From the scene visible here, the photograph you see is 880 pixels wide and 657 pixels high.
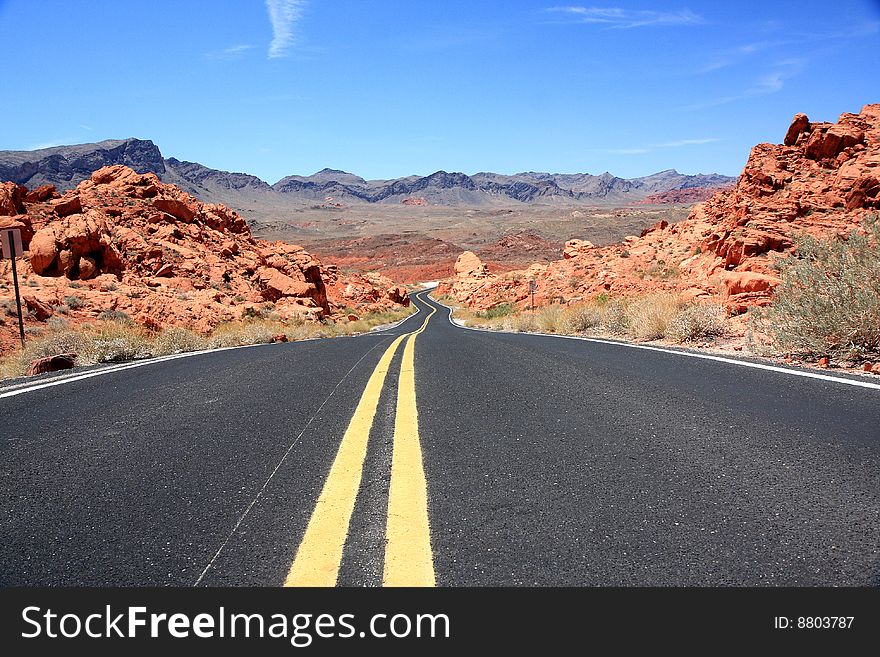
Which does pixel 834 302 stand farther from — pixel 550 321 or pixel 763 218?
pixel 763 218

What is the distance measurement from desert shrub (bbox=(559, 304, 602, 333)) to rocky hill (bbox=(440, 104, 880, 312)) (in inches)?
122

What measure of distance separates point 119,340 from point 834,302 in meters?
12.7

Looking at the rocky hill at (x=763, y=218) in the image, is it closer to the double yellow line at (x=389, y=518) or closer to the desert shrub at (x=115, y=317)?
the double yellow line at (x=389, y=518)

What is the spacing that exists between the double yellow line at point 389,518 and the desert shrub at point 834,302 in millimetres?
6051

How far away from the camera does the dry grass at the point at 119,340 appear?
1145cm

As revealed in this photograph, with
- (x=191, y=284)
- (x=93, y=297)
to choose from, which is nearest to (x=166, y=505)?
(x=93, y=297)

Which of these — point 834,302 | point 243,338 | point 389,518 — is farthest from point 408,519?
point 243,338

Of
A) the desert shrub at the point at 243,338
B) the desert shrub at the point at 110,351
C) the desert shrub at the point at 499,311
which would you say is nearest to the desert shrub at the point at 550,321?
the desert shrub at the point at 243,338

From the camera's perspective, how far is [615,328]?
17.3 metres

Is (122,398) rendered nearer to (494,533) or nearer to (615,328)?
(494,533)

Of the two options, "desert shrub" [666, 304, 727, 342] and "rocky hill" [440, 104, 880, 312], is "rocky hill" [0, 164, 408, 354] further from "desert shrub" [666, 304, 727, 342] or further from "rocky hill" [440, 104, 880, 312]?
"rocky hill" [440, 104, 880, 312]
